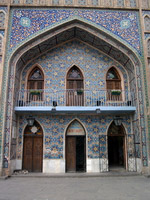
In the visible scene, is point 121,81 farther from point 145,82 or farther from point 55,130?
point 55,130

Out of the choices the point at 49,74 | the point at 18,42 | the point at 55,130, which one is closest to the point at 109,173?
the point at 55,130

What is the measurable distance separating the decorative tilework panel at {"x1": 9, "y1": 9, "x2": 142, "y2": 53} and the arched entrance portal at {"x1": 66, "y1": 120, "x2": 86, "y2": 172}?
16.8 feet

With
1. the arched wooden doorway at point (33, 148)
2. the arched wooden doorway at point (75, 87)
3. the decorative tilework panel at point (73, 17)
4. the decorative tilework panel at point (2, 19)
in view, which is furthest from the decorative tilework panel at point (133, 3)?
the arched wooden doorway at point (33, 148)

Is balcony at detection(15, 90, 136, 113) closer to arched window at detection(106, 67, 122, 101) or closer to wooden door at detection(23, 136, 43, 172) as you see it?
arched window at detection(106, 67, 122, 101)

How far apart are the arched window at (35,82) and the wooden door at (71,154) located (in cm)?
279

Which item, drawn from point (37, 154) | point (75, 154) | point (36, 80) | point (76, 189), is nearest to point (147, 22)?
point (36, 80)

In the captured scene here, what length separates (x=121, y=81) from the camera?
436 inches

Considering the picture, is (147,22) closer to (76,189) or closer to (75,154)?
(75,154)

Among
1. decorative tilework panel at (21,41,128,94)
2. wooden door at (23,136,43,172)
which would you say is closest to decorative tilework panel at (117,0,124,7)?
decorative tilework panel at (21,41,128,94)

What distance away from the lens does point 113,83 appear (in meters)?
11.0

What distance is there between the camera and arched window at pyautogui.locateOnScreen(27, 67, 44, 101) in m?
10.7

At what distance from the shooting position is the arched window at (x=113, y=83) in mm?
10812

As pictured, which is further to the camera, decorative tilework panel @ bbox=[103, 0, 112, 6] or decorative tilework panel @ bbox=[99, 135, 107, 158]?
decorative tilework panel @ bbox=[103, 0, 112, 6]

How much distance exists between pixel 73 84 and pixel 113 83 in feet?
7.42
